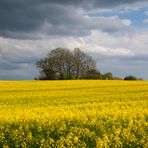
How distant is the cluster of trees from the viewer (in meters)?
97.9

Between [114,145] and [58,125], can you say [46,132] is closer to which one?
[58,125]

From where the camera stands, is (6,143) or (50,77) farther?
(50,77)

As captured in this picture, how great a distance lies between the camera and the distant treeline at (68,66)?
97.7 meters

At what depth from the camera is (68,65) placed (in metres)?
104

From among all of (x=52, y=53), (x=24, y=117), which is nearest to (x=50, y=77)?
(x=52, y=53)

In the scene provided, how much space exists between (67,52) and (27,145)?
94545 millimetres

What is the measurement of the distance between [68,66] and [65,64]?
34.2 inches

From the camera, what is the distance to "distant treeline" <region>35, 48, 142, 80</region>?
97.7m

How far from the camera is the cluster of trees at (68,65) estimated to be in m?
97.9

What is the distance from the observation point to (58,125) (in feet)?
48.6

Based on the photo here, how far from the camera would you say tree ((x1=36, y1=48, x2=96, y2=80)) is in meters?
98.8

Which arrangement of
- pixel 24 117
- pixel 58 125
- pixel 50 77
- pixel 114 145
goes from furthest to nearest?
pixel 50 77 < pixel 24 117 < pixel 58 125 < pixel 114 145

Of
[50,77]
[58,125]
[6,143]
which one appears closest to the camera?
[6,143]

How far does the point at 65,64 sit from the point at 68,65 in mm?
755
